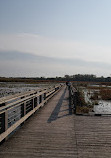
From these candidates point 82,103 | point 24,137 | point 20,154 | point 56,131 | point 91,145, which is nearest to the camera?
point 20,154

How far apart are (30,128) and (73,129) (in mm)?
1498

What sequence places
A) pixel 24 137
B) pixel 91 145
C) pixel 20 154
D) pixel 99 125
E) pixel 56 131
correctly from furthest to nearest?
pixel 99 125 < pixel 56 131 < pixel 24 137 < pixel 91 145 < pixel 20 154

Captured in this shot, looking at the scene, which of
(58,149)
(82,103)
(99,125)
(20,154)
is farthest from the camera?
(82,103)

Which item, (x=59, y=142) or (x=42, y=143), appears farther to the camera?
(x=59, y=142)

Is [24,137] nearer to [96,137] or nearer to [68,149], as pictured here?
[68,149]

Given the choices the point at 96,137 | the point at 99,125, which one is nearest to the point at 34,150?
the point at 96,137

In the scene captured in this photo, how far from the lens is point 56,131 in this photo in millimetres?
6426

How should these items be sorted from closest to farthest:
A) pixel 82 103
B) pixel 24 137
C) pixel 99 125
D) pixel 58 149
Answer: pixel 58 149, pixel 24 137, pixel 99 125, pixel 82 103

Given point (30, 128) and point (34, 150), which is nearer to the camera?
point (34, 150)

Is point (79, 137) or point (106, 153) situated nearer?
point (106, 153)

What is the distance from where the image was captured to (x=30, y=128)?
678 centimetres

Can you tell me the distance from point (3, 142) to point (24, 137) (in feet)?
2.17

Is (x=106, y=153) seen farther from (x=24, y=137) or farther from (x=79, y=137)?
(x=24, y=137)

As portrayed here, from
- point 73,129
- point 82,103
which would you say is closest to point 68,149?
point 73,129
